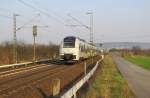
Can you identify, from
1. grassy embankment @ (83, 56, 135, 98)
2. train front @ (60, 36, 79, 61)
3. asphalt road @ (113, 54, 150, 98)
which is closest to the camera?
grassy embankment @ (83, 56, 135, 98)

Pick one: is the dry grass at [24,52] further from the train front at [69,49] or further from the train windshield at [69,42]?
the train windshield at [69,42]

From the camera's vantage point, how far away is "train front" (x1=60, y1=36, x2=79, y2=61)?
45875mm

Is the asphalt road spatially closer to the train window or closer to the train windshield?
the train window

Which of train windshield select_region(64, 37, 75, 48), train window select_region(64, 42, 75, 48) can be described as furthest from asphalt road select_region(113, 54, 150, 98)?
train windshield select_region(64, 37, 75, 48)

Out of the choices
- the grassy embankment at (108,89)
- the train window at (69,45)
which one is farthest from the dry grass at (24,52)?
the grassy embankment at (108,89)

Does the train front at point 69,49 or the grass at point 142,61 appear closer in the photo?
the train front at point 69,49

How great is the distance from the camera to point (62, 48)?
46562mm

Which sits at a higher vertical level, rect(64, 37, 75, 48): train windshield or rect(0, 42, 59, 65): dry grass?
rect(64, 37, 75, 48): train windshield

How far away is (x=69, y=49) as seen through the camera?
46.2 meters

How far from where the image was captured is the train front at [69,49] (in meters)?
45.9

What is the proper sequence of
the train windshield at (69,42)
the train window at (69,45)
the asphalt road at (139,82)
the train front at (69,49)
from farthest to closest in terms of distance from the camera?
→ 1. the train windshield at (69,42)
2. the train window at (69,45)
3. the train front at (69,49)
4. the asphalt road at (139,82)

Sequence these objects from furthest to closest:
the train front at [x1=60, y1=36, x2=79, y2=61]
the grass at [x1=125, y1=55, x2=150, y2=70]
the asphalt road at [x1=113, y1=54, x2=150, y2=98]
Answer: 1. the grass at [x1=125, y1=55, x2=150, y2=70]
2. the train front at [x1=60, y1=36, x2=79, y2=61]
3. the asphalt road at [x1=113, y1=54, x2=150, y2=98]

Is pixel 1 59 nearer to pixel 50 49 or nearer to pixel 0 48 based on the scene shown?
pixel 0 48

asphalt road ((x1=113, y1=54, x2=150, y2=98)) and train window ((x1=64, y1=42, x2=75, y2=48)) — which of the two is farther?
train window ((x1=64, y1=42, x2=75, y2=48))
